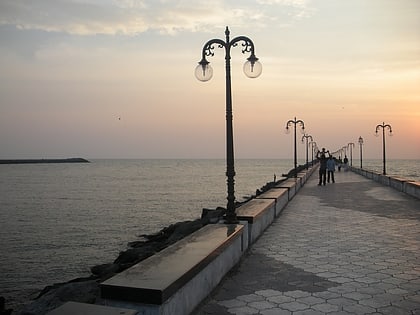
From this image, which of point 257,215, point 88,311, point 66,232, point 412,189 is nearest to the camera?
point 88,311

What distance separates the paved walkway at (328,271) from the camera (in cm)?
477

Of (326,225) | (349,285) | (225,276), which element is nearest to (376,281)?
(349,285)

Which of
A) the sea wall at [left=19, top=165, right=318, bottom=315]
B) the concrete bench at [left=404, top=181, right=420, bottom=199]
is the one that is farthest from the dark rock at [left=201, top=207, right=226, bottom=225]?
the sea wall at [left=19, top=165, right=318, bottom=315]

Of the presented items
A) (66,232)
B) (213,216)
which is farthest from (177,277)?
(66,232)

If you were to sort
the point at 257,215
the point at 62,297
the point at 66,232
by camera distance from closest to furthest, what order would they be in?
the point at 257,215 → the point at 62,297 → the point at 66,232

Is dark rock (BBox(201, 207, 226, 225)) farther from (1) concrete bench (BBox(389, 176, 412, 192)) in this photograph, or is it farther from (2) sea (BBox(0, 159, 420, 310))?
(1) concrete bench (BBox(389, 176, 412, 192))

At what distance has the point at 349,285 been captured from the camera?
5.48 metres

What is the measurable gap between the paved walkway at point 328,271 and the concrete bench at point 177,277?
0.25m

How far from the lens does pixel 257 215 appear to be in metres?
8.25

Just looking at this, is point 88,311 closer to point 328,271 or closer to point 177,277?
point 177,277

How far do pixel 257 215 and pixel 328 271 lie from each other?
91.8 inches

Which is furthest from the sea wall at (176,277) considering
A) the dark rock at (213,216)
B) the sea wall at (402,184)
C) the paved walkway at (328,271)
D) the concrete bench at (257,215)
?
the sea wall at (402,184)

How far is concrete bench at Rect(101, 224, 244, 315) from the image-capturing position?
3.56m

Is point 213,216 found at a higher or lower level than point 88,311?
lower
